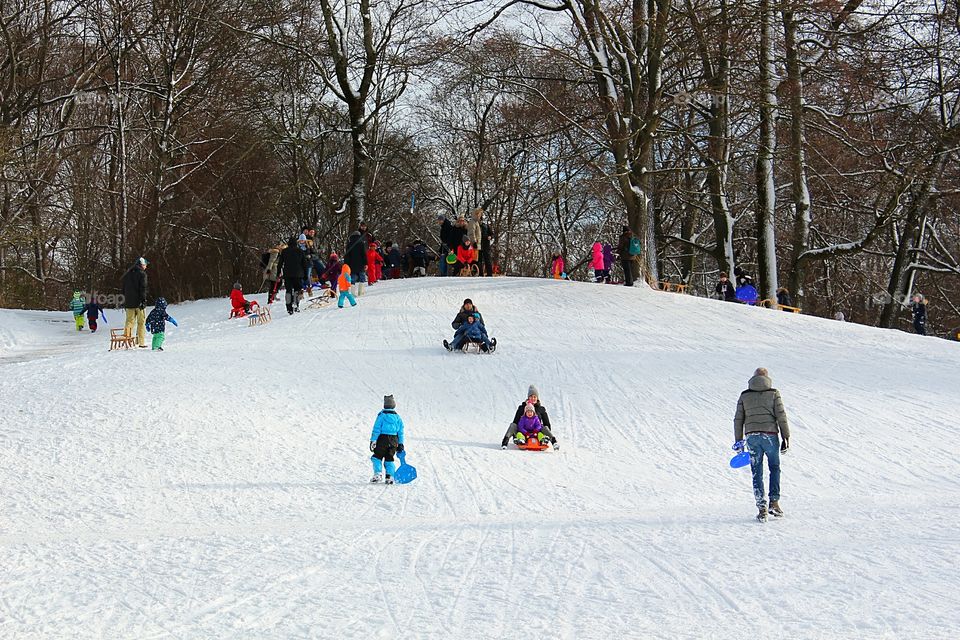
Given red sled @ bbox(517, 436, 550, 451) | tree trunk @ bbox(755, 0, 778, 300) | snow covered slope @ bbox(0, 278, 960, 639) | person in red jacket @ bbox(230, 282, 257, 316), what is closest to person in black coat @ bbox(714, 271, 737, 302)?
tree trunk @ bbox(755, 0, 778, 300)

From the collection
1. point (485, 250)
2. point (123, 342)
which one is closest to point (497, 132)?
point (485, 250)

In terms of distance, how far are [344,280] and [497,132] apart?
55.9 ft

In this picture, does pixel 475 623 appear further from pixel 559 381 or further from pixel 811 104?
pixel 811 104

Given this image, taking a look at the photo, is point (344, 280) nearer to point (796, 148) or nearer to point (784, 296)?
point (796, 148)

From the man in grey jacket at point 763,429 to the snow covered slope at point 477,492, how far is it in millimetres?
367

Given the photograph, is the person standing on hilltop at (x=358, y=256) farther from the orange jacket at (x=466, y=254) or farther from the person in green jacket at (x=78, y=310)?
the person in green jacket at (x=78, y=310)

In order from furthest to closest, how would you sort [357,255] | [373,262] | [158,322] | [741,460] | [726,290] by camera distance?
[373,262]
[726,290]
[357,255]
[158,322]
[741,460]

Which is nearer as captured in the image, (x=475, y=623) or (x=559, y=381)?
(x=475, y=623)

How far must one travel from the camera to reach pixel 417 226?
48.6 meters

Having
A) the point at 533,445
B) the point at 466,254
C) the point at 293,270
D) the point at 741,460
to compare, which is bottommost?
the point at 533,445

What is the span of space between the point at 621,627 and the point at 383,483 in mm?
4957

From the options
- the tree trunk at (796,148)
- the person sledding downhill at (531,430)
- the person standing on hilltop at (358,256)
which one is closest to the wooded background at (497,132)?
the tree trunk at (796,148)

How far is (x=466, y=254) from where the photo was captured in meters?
27.5

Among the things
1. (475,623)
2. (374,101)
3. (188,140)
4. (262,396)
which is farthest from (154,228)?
(475,623)
